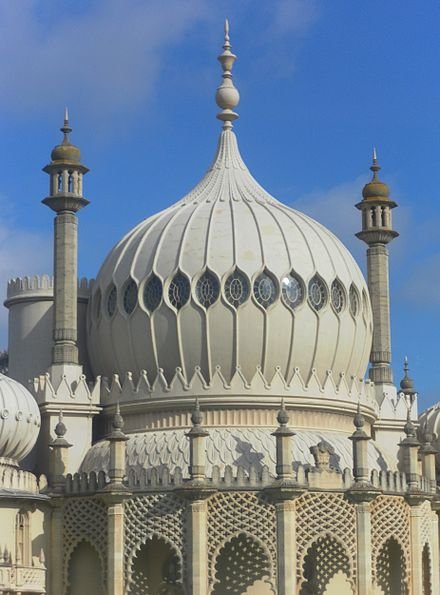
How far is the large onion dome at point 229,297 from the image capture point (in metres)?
51.8

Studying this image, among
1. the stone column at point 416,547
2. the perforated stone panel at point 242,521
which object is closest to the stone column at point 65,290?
the perforated stone panel at point 242,521

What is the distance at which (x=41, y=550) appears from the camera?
49219 mm

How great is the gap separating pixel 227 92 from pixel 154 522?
15.0 meters

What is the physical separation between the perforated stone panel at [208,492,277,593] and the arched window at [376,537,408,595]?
3.91 metres

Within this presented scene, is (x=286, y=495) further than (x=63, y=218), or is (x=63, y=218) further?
(x=63, y=218)

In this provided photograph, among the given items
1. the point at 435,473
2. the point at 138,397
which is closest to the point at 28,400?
the point at 138,397

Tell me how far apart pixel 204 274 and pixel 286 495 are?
7420 mm

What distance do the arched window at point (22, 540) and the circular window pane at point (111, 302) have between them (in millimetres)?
7302

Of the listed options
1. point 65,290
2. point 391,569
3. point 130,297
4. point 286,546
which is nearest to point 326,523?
point 286,546

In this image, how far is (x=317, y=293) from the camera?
5281cm

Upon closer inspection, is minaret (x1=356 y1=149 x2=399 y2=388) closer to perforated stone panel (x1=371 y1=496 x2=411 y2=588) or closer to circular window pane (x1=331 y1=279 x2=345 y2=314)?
circular window pane (x1=331 y1=279 x2=345 y2=314)

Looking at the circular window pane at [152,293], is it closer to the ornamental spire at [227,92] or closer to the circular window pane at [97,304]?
the circular window pane at [97,304]

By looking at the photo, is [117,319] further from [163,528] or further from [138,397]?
[163,528]

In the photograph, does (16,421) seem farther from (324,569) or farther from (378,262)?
(378,262)
